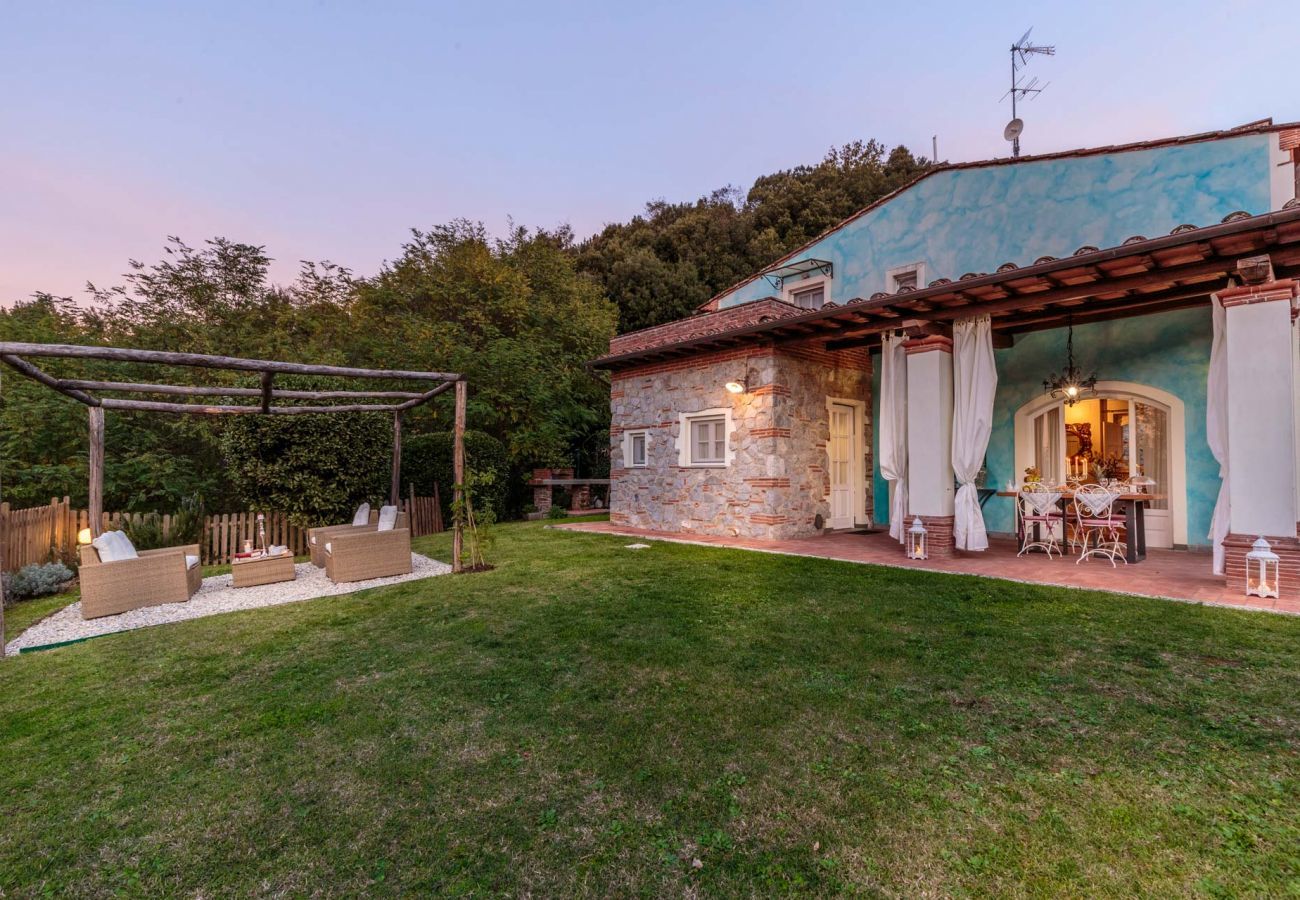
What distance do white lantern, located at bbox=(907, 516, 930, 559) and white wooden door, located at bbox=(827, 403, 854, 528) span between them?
238 cm

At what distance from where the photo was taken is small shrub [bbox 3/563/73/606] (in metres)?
6.18

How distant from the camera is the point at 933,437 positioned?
22.8ft

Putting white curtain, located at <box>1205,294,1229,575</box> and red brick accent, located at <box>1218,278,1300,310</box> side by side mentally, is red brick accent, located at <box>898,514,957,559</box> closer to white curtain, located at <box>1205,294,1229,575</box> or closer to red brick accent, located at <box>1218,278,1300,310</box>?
white curtain, located at <box>1205,294,1229,575</box>

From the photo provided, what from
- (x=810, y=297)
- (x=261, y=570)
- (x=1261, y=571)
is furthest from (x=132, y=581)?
(x=810, y=297)

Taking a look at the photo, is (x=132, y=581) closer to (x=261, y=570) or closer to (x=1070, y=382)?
(x=261, y=570)

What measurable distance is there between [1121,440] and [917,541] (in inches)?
147

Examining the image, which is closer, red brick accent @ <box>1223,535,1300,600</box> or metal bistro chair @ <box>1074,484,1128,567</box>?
red brick accent @ <box>1223,535,1300,600</box>

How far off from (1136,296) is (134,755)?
1006 centimetres

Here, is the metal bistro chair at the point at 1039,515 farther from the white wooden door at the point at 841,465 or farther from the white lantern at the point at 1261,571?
the white wooden door at the point at 841,465

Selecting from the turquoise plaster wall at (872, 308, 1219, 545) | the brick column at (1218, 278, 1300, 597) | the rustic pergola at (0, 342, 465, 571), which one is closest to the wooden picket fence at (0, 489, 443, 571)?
the rustic pergola at (0, 342, 465, 571)

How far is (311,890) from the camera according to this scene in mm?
1741

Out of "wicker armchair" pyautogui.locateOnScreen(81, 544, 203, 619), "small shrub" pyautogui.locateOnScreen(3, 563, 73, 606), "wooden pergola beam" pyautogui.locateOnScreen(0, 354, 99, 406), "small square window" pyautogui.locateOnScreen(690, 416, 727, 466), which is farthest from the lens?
"small square window" pyautogui.locateOnScreen(690, 416, 727, 466)

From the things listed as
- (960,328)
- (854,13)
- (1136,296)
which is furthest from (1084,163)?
(854,13)

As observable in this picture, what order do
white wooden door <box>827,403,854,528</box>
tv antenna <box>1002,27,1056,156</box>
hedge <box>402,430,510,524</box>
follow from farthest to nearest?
hedge <box>402,430,510,524</box> < tv antenna <box>1002,27,1056,156</box> < white wooden door <box>827,403,854,528</box>
